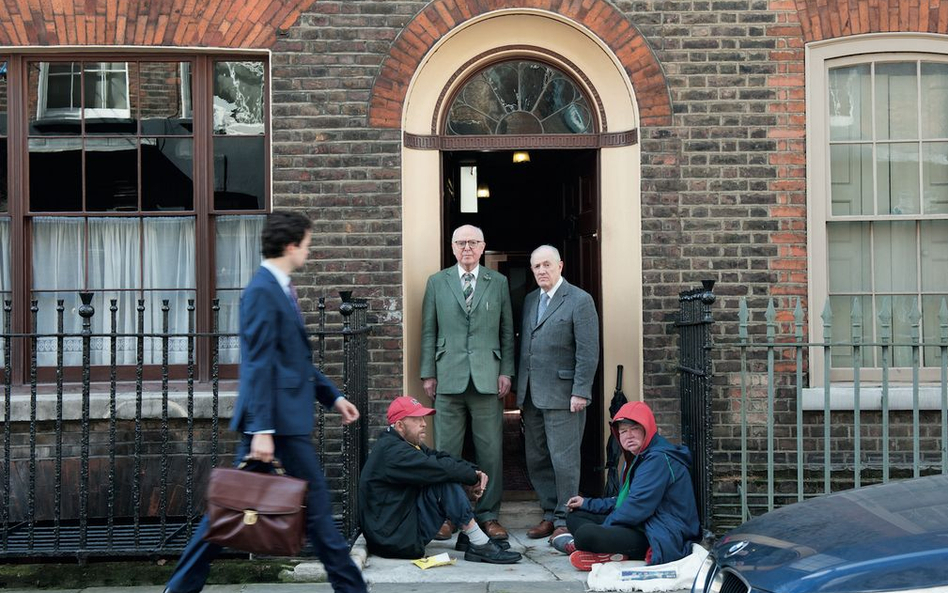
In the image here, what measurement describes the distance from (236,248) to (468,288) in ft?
6.03

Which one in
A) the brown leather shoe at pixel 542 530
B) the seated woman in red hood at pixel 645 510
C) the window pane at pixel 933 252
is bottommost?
the brown leather shoe at pixel 542 530

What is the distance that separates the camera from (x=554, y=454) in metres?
7.42

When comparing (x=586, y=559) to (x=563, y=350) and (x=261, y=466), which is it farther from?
(x=261, y=466)

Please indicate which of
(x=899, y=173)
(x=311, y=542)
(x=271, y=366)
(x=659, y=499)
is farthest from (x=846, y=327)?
(x=271, y=366)

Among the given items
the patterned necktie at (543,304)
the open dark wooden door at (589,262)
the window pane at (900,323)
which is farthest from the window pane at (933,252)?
the patterned necktie at (543,304)

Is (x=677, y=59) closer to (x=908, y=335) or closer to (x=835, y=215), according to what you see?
(x=835, y=215)

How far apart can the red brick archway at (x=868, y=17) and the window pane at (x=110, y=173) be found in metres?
5.08

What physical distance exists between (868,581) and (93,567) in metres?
4.78

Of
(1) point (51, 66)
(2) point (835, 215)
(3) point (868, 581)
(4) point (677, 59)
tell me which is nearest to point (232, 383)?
(1) point (51, 66)

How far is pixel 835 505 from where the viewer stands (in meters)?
4.37

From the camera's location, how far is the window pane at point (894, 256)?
8.07 meters

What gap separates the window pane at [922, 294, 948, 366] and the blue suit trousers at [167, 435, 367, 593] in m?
5.10

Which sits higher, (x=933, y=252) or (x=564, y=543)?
(x=933, y=252)

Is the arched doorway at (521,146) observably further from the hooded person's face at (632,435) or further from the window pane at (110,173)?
the window pane at (110,173)
